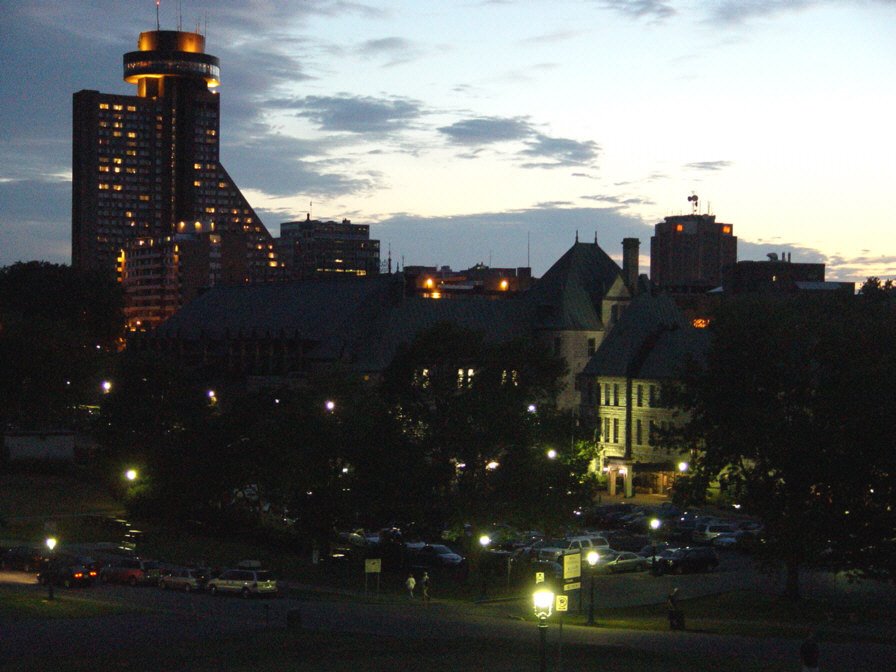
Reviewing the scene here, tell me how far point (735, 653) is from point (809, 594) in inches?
814

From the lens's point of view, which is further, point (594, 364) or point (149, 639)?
point (594, 364)

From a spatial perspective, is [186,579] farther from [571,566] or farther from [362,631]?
[571,566]

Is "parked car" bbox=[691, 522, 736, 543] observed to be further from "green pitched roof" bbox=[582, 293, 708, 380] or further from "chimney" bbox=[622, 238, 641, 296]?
"chimney" bbox=[622, 238, 641, 296]

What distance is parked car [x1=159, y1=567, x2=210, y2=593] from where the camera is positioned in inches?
2621

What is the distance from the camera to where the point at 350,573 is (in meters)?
76.1

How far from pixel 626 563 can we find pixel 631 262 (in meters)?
73.4

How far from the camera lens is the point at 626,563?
7506 centimetres

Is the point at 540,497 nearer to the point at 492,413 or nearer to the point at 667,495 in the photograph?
the point at 492,413

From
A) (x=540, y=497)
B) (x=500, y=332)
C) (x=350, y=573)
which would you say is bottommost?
(x=350, y=573)

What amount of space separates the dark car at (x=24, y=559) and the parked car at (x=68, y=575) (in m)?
4.88

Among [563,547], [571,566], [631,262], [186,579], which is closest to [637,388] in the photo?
[631,262]

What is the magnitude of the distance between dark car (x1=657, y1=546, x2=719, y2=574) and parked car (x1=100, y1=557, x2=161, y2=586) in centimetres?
2636

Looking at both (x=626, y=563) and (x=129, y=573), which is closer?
(x=129, y=573)

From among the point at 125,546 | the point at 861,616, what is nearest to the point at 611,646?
the point at 861,616
